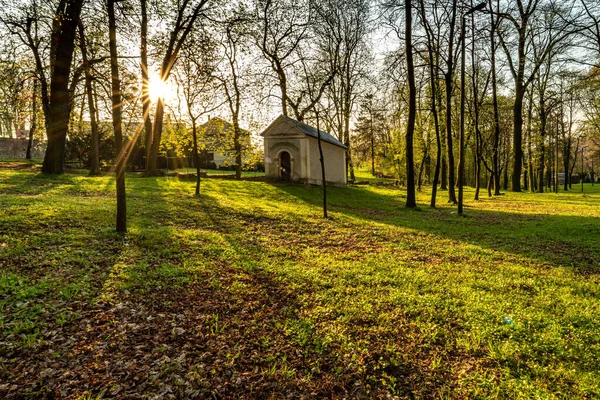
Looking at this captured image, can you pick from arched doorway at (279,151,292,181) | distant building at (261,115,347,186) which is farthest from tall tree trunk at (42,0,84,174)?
arched doorway at (279,151,292,181)

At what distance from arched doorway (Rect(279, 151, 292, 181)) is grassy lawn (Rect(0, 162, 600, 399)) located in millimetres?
15772

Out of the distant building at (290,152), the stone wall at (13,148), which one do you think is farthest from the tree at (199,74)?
the stone wall at (13,148)

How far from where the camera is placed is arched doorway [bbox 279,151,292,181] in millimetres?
24500

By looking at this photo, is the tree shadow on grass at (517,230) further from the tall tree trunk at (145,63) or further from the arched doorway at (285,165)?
the tall tree trunk at (145,63)

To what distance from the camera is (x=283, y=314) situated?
14.8 feet

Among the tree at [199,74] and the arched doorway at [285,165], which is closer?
the tree at [199,74]

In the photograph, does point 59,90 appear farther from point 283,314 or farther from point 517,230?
point 517,230

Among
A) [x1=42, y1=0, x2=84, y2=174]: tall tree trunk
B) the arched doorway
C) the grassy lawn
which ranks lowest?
the grassy lawn

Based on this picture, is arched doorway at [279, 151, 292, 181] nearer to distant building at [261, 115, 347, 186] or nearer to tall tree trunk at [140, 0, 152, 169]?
distant building at [261, 115, 347, 186]

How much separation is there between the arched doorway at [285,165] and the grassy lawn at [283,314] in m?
15.8

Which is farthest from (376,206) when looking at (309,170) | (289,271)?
(289,271)

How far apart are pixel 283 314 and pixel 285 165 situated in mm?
20714

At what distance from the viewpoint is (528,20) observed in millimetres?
18641

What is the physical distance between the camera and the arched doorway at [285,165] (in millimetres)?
24500
